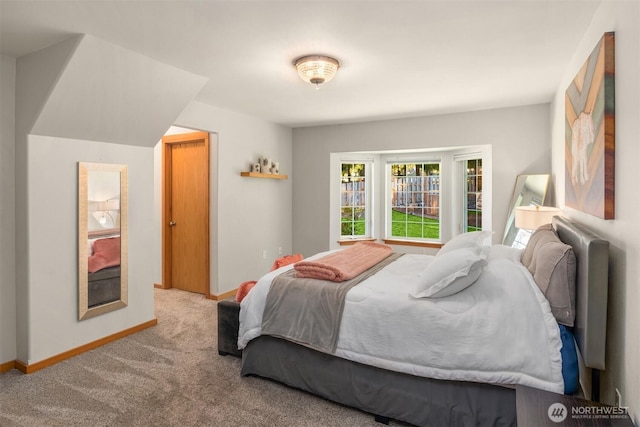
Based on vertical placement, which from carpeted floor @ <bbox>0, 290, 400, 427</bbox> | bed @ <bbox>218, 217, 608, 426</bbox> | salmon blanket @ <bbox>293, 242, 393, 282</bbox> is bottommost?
carpeted floor @ <bbox>0, 290, 400, 427</bbox>

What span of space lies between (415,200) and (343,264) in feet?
10.7

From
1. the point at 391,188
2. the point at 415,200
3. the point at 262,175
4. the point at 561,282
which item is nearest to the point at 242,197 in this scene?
the point at 262,175

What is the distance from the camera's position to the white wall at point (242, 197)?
4.66m

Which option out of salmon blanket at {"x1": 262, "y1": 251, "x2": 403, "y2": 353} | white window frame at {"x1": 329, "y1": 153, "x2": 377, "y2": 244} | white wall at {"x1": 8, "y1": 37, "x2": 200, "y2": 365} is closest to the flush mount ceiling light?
white wall at {"x1": 8, "y1": 37, "x2": 200, "y2": 365}

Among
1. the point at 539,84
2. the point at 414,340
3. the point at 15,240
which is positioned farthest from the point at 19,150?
the point at 539,84

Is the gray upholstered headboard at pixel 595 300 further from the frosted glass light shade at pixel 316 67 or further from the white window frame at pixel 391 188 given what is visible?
the white window frame at pixel 391 188

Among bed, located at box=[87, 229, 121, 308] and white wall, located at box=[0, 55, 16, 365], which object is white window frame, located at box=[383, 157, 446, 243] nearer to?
bed, located at box=[87, 229, 121, 308]

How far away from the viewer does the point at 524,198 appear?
4.23m

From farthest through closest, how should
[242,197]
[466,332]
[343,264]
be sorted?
[242,197] → [343,264] → [466,332]

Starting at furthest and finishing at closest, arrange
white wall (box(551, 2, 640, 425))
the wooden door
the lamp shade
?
the wooden door, the lamp shade, white wall (box(551, 2, 640, 425))

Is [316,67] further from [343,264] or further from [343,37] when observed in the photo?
[343,264]

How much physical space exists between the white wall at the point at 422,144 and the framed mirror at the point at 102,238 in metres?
2.93

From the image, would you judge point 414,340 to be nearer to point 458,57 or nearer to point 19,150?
point 458,57

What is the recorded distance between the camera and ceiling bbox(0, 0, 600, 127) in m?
2.13
